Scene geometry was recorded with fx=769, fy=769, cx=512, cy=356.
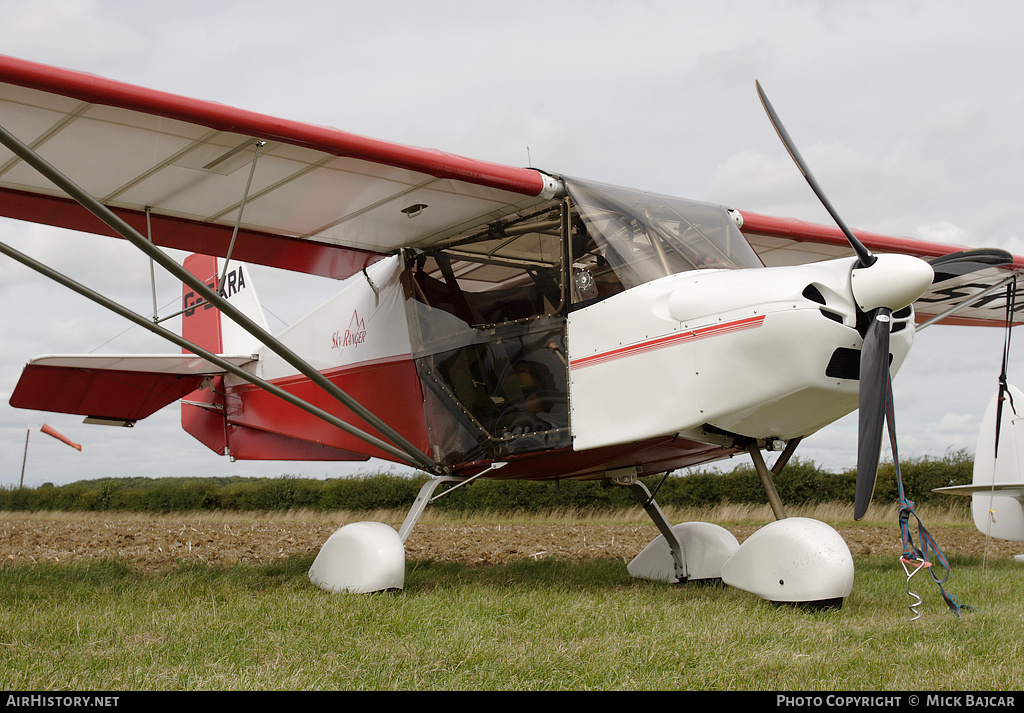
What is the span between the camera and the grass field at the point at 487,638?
116 inches

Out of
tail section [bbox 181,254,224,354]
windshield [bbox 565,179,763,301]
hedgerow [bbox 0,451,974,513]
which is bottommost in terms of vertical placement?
hedgerow [bbox 0,451,974,513]

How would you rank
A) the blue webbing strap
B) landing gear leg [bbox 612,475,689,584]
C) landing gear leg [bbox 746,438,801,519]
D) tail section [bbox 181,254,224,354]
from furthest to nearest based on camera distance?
tail section [bbox 181,254,224,354] → landing gear leg [bbox 612,475,689,584] → landing gear leg [bbox 746,438,801,519] → the blue webbing strap

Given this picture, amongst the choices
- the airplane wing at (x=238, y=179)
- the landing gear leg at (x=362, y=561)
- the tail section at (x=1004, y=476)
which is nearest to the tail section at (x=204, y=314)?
the airplane wing at (x=238, y=179)

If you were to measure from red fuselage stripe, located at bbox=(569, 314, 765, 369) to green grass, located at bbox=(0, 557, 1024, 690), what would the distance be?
148 centimetres

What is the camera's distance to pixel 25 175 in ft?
17.9

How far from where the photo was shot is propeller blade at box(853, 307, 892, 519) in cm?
405

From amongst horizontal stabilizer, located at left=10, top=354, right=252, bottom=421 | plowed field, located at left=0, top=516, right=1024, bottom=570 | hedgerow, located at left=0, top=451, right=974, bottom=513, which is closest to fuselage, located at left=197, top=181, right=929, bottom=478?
horizontal stabilizer, located at left=10, top=354, right=252, bottom=421

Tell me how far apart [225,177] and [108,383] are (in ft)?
11.0

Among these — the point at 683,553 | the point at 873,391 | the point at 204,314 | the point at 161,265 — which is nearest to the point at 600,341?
the point at 873,391

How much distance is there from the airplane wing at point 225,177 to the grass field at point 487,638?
8.61 feet

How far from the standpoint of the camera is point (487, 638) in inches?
142

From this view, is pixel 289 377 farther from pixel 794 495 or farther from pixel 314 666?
pixel 794 495

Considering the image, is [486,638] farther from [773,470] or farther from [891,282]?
[891,282]

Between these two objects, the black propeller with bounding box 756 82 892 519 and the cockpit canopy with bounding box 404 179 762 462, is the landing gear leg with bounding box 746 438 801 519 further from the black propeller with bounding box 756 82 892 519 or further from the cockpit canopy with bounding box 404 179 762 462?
the cockpit canopy with bounding box 404 179 762 462
